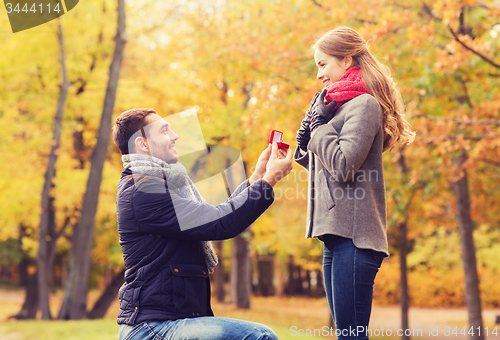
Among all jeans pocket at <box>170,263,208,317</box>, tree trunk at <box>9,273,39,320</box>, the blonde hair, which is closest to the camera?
jeans pocket at <box>170,263,208,317</box>

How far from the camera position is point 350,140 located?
184cm

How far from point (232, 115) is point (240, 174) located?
11092 mm

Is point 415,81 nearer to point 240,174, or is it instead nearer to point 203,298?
point 240,174

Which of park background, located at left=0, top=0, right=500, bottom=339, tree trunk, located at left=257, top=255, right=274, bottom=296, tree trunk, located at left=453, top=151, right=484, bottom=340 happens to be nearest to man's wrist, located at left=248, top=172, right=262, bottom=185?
park background, located at left=0, top=0, right=500, bottom=339

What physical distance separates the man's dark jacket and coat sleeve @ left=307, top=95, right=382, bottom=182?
299mm

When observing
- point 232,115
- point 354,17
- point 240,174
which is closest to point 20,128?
point 232,115

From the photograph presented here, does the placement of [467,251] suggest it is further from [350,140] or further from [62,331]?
[62,331]

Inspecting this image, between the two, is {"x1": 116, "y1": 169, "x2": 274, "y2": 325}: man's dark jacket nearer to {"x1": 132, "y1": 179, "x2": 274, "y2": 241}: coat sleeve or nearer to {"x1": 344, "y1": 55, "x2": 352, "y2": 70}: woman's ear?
{"x1": 132, "y1": 179, "x2": 274, "y2": 241}: coat sleeve

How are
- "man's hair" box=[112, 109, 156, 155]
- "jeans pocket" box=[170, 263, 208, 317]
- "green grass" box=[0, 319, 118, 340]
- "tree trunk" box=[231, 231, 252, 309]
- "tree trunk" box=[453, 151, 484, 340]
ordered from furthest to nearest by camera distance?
"tree trunk" box=[231, 231, 252, 309] < "tree trunk" box=[453, 151, 484, 340] < "green grass" box=[0, 319, 118, 340] < "man's hair" box=[112, 109, 156, 155] < "jeans pocket" box=[170, 263, 208, 317]

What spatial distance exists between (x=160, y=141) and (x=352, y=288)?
1148 mm

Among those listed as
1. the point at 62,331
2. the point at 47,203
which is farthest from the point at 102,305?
the point at 62,331

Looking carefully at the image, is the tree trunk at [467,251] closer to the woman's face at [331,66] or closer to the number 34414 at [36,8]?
the woman's face at [331,66]

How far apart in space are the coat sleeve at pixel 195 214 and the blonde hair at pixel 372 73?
25.9 inches

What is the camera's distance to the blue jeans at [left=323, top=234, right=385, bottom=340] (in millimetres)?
1826
